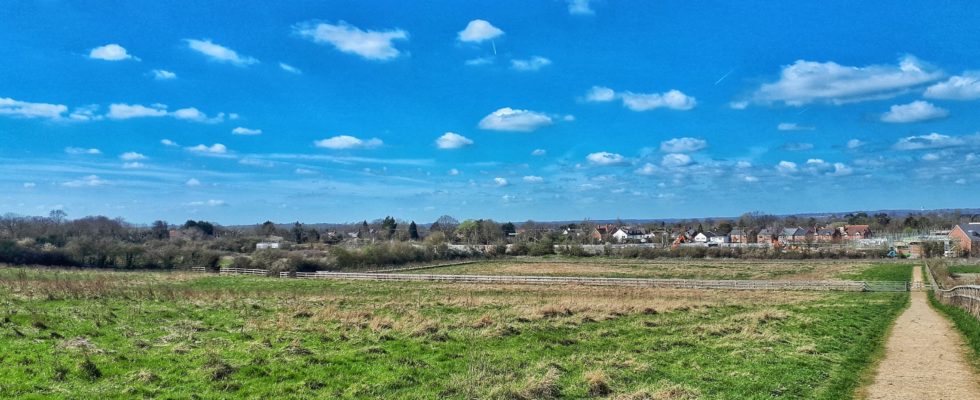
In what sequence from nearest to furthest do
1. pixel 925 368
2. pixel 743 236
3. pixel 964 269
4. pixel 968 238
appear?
pixel 925 368 → pixel 964 269 → pixel 968 238 → pixel 743 236

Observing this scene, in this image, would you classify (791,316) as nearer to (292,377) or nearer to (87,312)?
(292,377)

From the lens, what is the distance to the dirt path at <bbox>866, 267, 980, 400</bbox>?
10.7 meters

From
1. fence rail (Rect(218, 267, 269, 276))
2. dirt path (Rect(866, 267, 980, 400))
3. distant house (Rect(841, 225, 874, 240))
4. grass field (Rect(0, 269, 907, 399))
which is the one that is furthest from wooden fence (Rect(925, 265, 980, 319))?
distant house (Rect(841, 225, 874, 240))

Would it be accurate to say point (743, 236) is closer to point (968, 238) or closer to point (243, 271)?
point (968, 238)

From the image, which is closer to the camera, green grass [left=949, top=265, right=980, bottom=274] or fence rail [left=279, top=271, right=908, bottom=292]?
fence rail [left=279, top=271, right=908, bottom=292]

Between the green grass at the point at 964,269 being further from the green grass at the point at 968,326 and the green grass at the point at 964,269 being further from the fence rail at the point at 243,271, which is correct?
the fence rail at the point at 243,271

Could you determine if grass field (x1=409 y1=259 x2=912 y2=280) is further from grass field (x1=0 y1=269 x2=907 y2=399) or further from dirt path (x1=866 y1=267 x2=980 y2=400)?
dirt path (x1=866 y1=267 x2=980 y2=400)

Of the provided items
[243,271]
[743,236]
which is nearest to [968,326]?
[243,271]

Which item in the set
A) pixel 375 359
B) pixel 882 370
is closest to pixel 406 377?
pixel 375 359

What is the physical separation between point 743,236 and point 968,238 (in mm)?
59034

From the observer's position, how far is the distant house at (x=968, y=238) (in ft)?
290

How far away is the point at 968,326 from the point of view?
717 inches

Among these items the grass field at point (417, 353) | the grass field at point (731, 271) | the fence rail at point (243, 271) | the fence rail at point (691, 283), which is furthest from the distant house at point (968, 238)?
the fence rail at point (243, 271)

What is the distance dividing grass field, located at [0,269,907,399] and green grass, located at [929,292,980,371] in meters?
2.09
